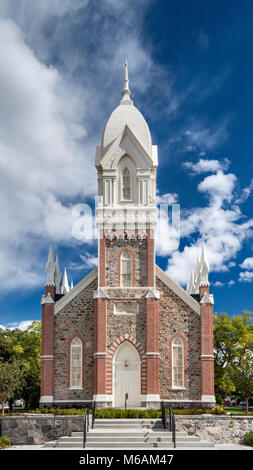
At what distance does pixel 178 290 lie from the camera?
107 ft

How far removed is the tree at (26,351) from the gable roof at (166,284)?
719 inches

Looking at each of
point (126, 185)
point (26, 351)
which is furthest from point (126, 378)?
point (26, 351)

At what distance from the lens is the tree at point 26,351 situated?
50.3 m

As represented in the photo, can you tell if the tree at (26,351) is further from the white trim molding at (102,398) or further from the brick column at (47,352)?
the white trim molding at (102,398)

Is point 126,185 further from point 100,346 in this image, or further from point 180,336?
point 100,346

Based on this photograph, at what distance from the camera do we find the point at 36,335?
52.9m

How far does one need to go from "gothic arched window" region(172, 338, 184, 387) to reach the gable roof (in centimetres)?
223

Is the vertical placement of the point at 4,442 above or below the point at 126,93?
below

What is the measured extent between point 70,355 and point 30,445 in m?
8.59

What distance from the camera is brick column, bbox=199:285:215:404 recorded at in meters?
30.9

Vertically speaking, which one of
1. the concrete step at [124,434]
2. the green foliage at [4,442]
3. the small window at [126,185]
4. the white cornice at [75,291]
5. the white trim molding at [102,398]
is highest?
the small window at [126,185]

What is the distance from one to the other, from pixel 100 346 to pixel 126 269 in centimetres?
470

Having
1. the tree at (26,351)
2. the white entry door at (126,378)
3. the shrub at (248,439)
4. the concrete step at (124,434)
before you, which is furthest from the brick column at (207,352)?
the tree at (26,351)
